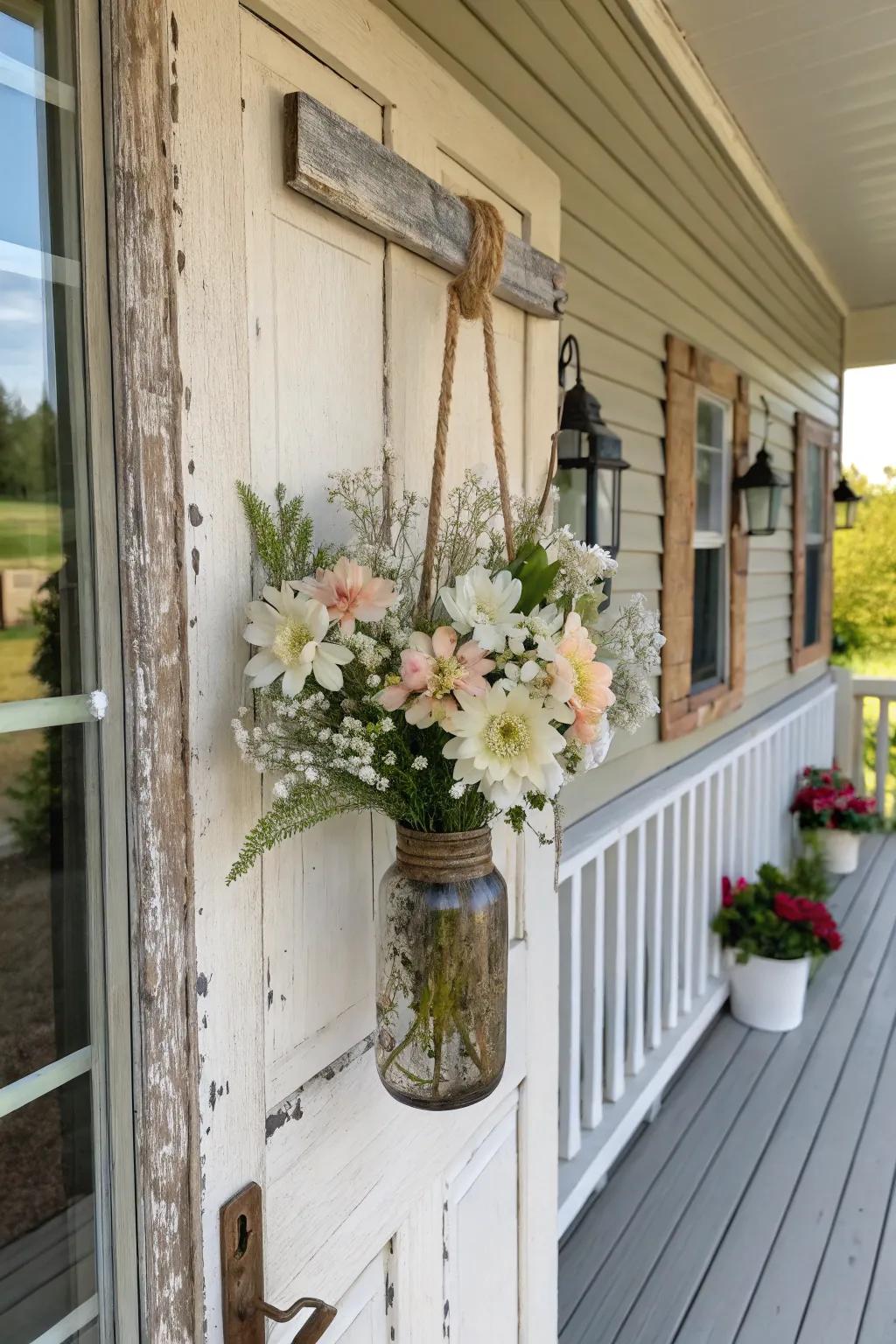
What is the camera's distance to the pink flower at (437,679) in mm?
858

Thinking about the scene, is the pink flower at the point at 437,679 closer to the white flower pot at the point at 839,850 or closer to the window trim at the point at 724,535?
the window trim at the point at 724,535

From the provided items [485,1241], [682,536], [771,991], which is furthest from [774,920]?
[485,1241]

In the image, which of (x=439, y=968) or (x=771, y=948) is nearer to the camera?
(x=439, y=968)

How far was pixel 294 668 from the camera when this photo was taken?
0.83 meters

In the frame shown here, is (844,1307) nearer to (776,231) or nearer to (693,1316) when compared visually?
(693,1316)

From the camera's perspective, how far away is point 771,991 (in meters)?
3.34

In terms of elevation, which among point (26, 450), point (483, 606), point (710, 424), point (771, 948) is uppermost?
point (710, 424)

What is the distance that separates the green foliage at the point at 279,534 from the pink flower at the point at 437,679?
5.9 inches

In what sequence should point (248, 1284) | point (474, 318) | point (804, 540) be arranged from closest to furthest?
point (248, 1284)
point (474, 318)
point (804, 540)

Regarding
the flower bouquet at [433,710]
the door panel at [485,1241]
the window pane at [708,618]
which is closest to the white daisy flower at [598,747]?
the flower bouquet at [433,710]

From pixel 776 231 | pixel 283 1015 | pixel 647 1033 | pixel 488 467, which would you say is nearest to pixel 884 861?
pixel 647 1033

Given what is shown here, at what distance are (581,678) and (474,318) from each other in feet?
1.77

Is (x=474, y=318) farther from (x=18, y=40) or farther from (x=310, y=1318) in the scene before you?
(x=310, y=1318)

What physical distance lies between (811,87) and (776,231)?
1.25m
